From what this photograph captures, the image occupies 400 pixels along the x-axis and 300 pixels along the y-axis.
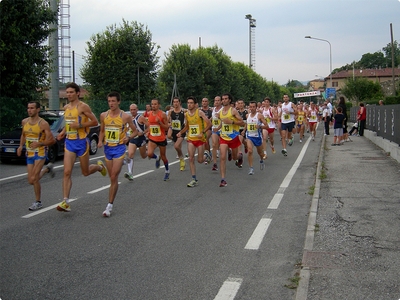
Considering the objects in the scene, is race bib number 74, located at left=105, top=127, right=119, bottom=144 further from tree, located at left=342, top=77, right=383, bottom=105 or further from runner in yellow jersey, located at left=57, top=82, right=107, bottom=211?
tree, located at left=342, top=77, right=383, bottom=105

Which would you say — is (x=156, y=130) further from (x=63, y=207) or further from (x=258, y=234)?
(x=258, y=234)

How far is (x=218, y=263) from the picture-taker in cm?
556

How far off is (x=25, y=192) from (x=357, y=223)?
6623mm

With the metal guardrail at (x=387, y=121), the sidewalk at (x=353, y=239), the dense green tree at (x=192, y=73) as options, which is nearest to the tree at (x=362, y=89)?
the dense green tree at (x=192, y=73)

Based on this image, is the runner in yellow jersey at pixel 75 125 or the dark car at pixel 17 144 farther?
the dark car at pixel 17 144

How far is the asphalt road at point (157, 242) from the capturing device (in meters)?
4.82

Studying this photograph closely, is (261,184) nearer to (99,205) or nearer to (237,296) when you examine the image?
(99,205)

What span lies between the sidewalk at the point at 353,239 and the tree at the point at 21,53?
538 inches

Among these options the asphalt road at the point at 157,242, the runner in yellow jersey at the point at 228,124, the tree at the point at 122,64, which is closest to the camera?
the asphalt road at the point at 157,242

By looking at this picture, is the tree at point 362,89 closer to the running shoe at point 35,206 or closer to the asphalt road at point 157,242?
the asphalt road at point 157,242

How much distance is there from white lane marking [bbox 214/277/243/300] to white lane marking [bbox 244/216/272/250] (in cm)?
119

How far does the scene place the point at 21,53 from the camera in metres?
20.5

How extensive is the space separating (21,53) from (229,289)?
18092 millimetres

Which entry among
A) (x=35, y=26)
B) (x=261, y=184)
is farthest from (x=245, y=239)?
(x=35, y=26)
